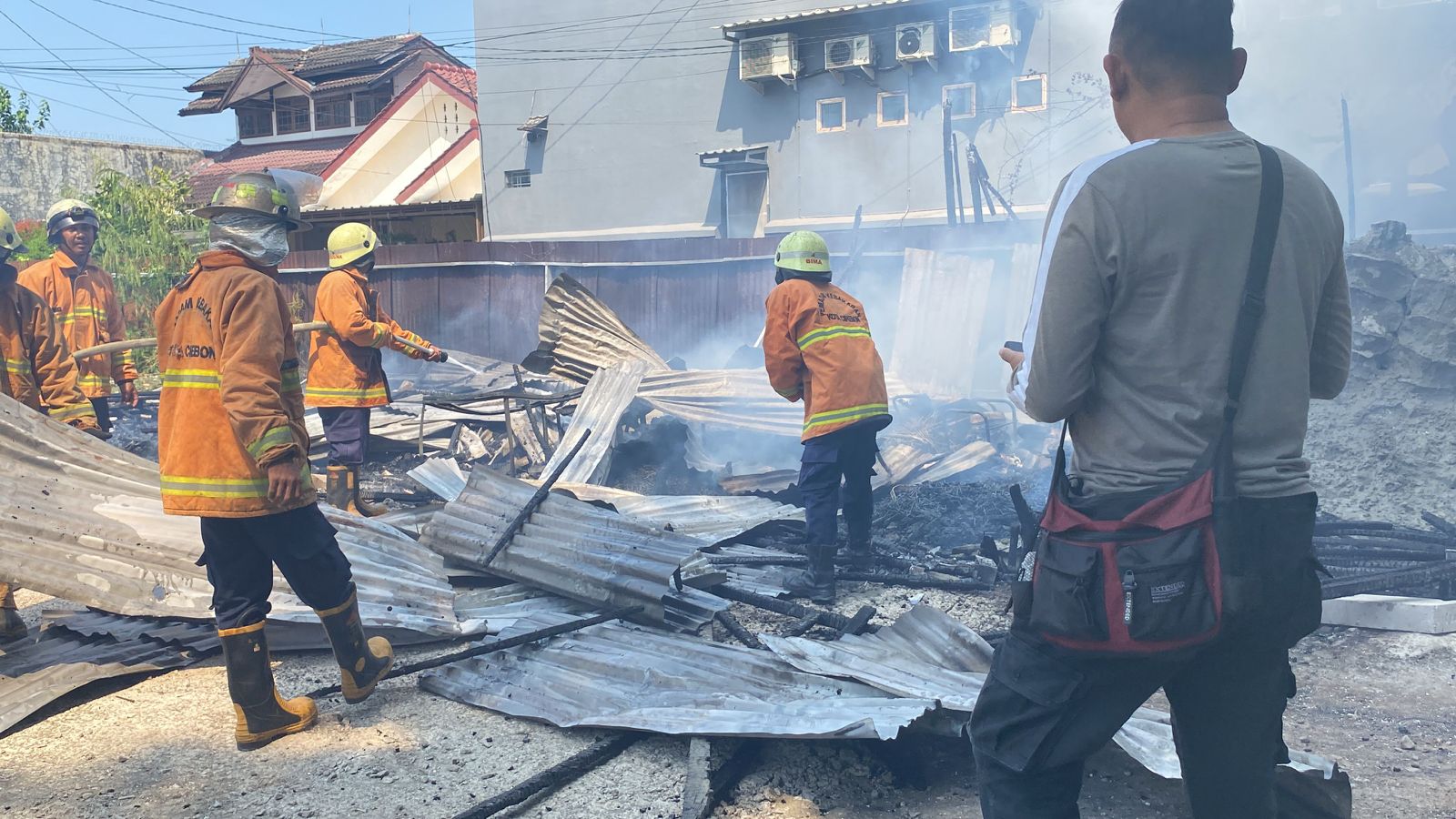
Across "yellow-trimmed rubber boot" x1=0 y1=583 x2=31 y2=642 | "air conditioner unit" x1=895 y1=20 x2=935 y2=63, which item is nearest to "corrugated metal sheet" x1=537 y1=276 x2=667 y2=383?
"yellow-trimmed rubber boot" x1=0 y1=583 x2=31 y2=642

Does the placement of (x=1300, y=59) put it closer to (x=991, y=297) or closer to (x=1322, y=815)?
(x=991, y=297)

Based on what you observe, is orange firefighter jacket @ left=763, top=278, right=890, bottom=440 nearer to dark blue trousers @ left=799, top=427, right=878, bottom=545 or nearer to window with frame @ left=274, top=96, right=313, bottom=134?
dark blue trousers @ left=799, top=427, right=878, bottom=545

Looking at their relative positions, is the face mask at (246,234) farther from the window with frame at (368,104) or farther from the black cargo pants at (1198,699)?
the window with frame at (368,104)

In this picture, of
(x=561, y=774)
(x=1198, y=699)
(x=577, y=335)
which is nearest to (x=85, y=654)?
(x=561, y=774)

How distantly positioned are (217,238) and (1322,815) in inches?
156

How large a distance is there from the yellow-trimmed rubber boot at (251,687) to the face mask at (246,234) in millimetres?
1379

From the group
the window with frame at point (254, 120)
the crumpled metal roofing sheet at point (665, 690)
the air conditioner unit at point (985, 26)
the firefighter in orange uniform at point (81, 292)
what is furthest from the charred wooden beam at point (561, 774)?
the window with frame at point (254, 120)

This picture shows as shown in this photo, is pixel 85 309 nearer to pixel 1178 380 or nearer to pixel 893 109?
pixel 1178 380

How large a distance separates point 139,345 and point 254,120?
32606mm

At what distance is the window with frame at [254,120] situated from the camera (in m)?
32.8

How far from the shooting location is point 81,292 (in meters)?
6.88

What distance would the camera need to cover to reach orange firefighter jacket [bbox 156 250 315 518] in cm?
326

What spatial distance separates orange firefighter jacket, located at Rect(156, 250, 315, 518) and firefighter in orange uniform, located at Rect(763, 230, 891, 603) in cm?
266

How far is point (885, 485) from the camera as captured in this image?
7578mm
